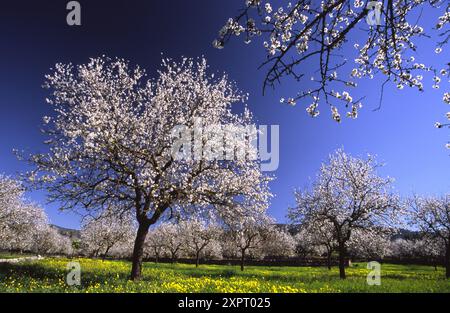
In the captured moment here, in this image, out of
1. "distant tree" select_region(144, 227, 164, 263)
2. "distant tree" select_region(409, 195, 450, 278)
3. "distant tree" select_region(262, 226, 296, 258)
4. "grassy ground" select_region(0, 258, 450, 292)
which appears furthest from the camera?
"distant tree" select_region(144, 227, 164, 263)

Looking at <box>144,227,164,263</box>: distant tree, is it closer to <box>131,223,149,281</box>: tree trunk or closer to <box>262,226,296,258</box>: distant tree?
<box>262,226,296,258</box>: distant tree

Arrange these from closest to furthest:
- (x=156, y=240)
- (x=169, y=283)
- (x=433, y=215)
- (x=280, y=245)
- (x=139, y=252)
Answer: (x=169, y=283)
(x=139, y=252)
(x=433, y=215)
(x=156, y=240)
(x=280, y=245)

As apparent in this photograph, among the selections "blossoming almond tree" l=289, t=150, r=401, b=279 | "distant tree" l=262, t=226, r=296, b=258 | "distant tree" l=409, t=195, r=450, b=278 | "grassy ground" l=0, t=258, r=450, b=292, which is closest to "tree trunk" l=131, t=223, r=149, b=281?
"grassy ground" l=0, t=258, r=450, b=292

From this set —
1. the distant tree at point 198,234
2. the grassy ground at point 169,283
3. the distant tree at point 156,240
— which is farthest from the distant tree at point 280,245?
the grassy ground at point 169,283

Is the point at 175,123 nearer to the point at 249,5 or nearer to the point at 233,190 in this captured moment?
the point at 233,190

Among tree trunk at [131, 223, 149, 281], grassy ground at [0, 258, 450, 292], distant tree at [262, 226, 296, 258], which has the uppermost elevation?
tree trunk at [131, 223, 149, 281]

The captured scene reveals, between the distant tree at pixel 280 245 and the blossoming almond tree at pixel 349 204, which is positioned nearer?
the blossoming almond tree at pixel 349 204

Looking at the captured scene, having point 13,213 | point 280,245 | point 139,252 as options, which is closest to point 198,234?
point 13,213

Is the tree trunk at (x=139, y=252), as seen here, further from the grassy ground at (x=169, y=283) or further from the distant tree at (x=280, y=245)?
the distant tree at (x=280, y=245)

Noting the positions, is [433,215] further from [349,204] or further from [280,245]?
[280,245]

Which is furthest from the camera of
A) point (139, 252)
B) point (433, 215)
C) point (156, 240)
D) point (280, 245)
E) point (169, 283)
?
point (280, 245)

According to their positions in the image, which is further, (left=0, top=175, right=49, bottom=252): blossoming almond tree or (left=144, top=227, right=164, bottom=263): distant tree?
(left=144, top=227, right=164, bottom=263): distant tree

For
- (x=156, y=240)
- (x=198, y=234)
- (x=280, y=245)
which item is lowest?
(x=280, y=245)
